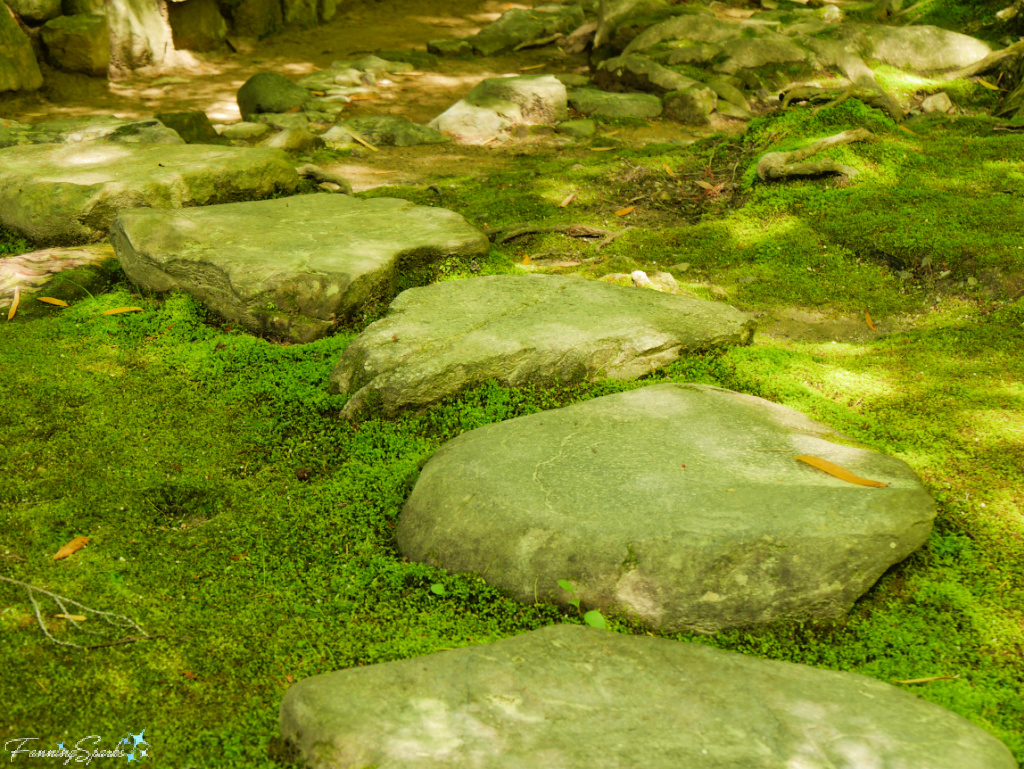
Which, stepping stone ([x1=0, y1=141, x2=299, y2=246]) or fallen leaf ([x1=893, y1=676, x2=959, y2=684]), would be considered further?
stepping stone ([x1=0, y1=141, x2=299, y2=246])

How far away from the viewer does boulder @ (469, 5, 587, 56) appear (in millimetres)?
11766

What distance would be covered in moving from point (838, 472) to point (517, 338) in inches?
58.8

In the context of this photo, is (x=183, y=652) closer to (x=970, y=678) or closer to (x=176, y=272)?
(x=970, y=678)

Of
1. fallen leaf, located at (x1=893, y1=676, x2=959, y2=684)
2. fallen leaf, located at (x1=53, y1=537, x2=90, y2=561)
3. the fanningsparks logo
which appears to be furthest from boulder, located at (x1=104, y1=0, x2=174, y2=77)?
fallen leaf, located at (x1=893, y1=676, x2=959, y2=684)

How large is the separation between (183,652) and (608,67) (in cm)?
918

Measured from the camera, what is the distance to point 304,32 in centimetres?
1249

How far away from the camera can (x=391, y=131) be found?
26.0ft

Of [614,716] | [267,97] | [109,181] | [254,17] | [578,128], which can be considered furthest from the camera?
[254,17]

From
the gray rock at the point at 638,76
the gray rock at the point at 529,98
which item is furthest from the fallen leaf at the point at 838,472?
the gray rock at the point at 638,76

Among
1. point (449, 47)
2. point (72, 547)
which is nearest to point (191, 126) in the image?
point (449, 47)

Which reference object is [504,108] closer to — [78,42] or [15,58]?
[78,42]

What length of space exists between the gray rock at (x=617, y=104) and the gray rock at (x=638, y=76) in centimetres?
30

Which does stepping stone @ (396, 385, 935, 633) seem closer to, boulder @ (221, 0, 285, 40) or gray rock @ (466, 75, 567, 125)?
gray rock @ (466, 75, 567, 125)

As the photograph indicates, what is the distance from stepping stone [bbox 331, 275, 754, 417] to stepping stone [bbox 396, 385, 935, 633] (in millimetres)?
495
